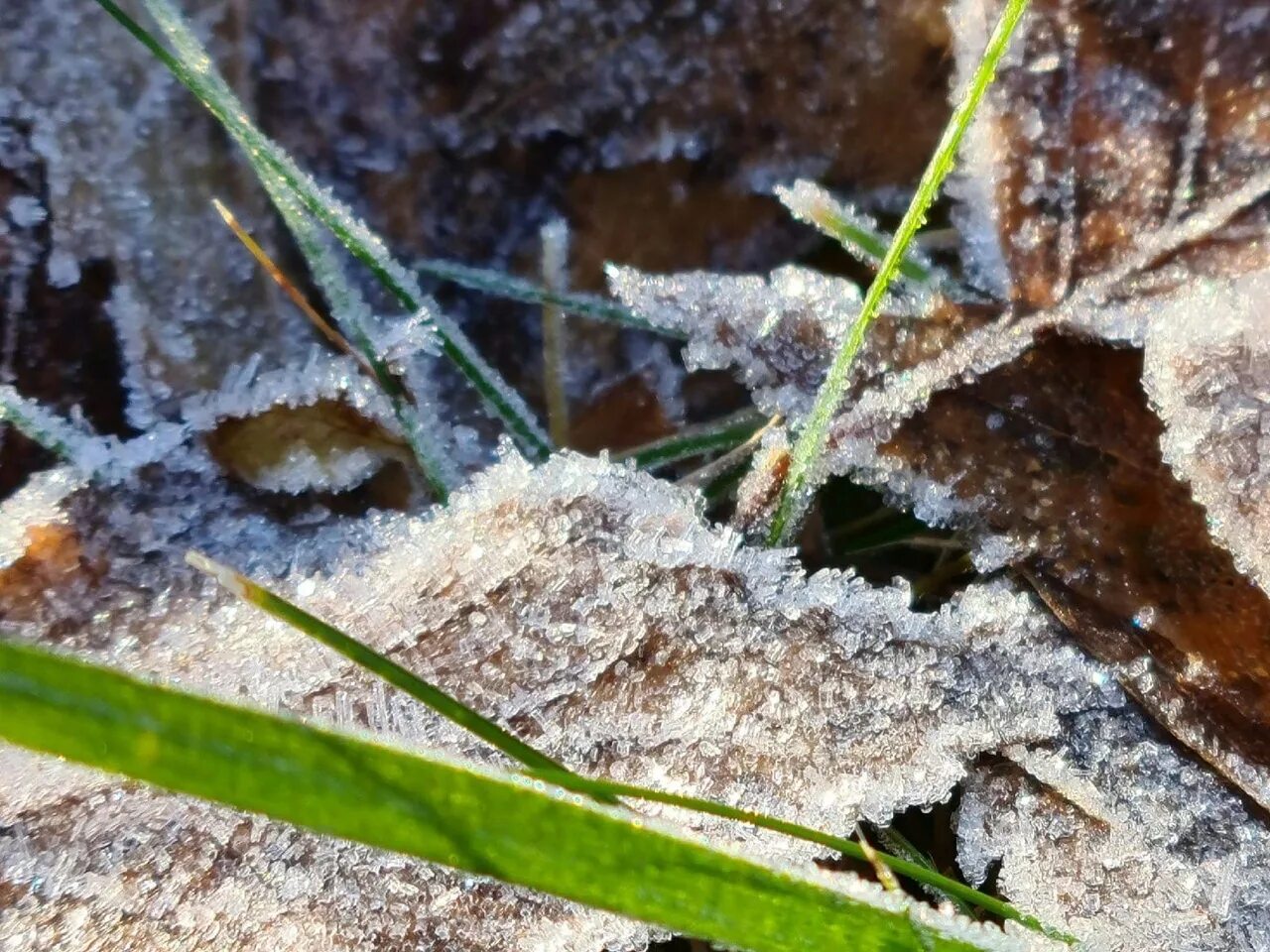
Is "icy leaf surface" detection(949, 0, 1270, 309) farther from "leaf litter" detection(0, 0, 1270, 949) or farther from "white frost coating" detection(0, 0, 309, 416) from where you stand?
"white frost coating" detection(0, 0, 309, 416)

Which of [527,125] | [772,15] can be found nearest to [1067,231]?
[772,15]

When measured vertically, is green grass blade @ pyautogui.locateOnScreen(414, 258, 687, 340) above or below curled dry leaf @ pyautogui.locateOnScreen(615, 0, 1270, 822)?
below

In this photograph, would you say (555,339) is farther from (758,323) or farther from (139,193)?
(139,193)

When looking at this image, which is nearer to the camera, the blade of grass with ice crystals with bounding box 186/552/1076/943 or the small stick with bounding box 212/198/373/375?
the blade of grass with ice crystals with bounding box 186/552/1076/943

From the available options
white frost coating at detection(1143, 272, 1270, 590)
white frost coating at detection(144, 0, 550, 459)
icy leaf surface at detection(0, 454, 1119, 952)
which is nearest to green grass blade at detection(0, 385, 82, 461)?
icy leaf surface at detection(0, 454, 1119, 952)

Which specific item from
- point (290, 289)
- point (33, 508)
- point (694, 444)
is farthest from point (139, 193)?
point (694, 444)

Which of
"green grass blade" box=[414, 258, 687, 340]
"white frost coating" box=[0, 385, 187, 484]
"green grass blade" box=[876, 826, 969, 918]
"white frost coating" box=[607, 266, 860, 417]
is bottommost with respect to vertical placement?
"green grass blade" box=[876, 826, 969, 918]
